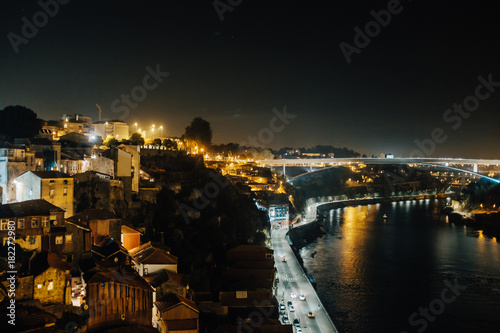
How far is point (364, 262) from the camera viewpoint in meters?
11.8

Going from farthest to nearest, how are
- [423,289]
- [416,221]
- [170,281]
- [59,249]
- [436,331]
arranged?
[416,221]
[423,289]
[436,331]
[170,281]
[59,249]

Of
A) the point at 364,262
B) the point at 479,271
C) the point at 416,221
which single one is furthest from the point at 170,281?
the point at 416,221

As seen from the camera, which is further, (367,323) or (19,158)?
(367,323)

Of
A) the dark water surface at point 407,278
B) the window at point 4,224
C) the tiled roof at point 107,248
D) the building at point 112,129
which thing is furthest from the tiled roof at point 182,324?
the building at point 112,129

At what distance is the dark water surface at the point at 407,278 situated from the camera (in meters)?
7.78

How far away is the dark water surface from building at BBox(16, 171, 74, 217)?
526 cm

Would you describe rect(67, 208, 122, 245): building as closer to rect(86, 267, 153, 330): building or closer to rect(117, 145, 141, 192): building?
rect(86, 267, 153, 330): building

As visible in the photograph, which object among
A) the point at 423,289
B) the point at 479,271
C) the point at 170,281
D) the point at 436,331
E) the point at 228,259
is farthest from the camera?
the point at 479,271

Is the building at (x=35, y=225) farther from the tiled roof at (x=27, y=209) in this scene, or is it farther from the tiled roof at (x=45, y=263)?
the tiled roof at (x=45, y=263)

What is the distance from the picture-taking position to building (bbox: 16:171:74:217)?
589 centimetres

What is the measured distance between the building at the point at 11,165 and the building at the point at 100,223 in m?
1.30

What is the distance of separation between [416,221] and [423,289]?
11.5m

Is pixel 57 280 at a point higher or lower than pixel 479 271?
higher

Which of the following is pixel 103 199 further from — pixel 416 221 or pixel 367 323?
pixel 416 221
